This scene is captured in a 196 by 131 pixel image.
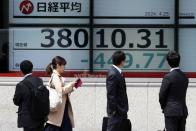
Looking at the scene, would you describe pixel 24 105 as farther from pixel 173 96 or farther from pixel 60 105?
pixel 173 96

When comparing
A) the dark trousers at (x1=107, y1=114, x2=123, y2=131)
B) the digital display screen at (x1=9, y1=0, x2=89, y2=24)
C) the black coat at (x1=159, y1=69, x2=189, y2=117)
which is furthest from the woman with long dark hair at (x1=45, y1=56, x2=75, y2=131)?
the digital display screen at (x1=9, y1=0, x2=89, y2=24)

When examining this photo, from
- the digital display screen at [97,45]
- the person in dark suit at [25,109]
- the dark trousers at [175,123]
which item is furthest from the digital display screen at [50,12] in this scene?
the dark trousers at [175,123]

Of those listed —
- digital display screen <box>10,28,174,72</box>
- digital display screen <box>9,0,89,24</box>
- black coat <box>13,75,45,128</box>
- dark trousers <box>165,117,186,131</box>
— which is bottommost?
dark trousers <box>165,117,186,131</box>

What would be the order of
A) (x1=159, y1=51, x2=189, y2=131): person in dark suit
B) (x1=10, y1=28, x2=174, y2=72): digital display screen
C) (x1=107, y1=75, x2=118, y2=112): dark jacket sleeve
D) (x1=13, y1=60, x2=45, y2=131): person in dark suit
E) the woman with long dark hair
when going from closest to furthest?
(x1=107, y1=75, x2=118, y2=112): dark jacket sleeve < (x1=13, y1=60, x2=45, y2=131): person in dark suit < (x1=159, y1=51, x2=189, y2=131): person in dark suit < the woman with long dark hair < (x1=10, y1=28, x2=174, y2=72): digital display screen

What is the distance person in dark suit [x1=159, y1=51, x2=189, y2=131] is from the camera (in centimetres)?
1008

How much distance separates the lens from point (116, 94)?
9789 millimetres

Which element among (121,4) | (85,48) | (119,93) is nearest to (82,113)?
(85,48)

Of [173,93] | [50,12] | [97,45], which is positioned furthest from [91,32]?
[173,93]

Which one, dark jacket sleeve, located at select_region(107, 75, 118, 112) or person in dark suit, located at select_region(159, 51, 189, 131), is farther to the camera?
person in dark suit, located at select_region(159, 51, 189, 131)

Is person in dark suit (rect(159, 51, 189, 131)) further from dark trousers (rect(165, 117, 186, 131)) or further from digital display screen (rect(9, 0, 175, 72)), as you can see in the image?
digital display screen (rect(9, 0, 175, 72))

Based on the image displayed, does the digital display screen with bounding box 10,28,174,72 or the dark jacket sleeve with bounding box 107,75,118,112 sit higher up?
the digital display screen with bounding box 10,28,174,72

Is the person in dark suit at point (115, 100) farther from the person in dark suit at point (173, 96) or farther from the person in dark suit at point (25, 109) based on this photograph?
the person in dark suit at point (25, 109)

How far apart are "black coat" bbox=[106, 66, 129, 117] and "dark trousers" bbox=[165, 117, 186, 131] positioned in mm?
768

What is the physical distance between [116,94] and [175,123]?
1095 millimetres
